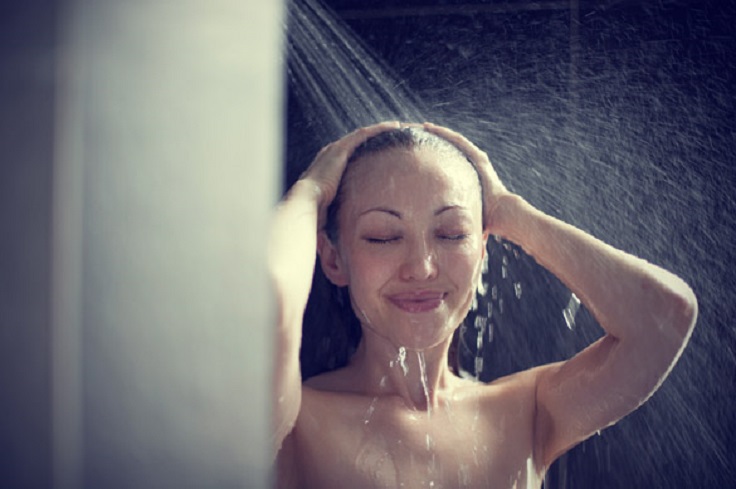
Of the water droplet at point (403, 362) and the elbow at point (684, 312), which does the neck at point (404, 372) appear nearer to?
the water droplet at point (403, 362)

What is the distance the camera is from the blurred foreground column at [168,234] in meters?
1.63

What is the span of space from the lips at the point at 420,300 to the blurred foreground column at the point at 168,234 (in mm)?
443

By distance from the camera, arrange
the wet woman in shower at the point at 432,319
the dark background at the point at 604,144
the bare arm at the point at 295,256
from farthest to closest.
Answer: the dark background at the point at 604,144, the wet woman in shower at the point at 432,319, the bare arm at the point at 295,256

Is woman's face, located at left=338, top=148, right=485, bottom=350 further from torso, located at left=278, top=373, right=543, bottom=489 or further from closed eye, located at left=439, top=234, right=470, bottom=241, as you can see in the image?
torso, located at left=278, top=373, right=543, bottom=489

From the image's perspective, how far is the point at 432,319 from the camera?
1275 millimetres

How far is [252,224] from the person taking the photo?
63.6 inches

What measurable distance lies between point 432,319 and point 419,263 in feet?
0.31

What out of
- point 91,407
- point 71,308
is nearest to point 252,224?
point 71,308

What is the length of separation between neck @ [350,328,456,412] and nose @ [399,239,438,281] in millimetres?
156

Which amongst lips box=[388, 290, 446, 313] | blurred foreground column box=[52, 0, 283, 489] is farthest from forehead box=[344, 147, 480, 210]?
blurred foreground column box=[52, 0, 283, 489]

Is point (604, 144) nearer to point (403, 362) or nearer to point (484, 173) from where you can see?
point (484, 173)

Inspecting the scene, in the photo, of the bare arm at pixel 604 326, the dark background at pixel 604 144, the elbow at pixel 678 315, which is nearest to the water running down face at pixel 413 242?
the bare arm at pixel 604 326

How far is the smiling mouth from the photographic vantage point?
4.19 feet

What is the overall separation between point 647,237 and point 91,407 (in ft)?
3.92
